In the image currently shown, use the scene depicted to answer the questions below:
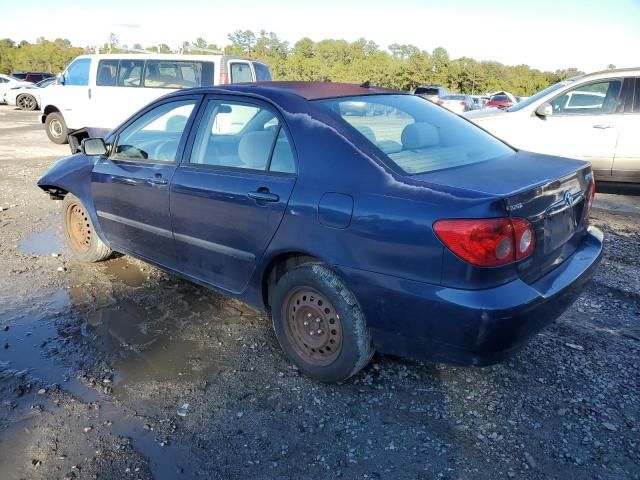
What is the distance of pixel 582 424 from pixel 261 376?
175cm

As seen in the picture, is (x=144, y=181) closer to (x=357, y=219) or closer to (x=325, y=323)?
(x=325, y=323)

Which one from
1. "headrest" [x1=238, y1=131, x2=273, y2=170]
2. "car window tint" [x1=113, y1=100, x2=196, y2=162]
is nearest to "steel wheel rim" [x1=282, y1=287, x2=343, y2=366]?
"headrest" [x1=238, y1=131, x2=273, y2=170]

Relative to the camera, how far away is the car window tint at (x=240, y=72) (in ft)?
32.4

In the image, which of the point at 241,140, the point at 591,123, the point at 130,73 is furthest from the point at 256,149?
the point at 130,73

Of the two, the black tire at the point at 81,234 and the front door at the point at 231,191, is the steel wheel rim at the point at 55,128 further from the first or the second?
the front door at the point at 231,191

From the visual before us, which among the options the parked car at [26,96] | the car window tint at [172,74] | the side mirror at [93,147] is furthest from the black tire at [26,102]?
the side mirror at [93,147]

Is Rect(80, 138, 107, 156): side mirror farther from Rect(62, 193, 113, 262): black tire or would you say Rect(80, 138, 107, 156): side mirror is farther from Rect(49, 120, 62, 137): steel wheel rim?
Rect(49, 120, 62, 137): steel wheel rim

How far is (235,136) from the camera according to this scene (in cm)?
352

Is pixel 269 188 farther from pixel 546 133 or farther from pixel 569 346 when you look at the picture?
pixel 546 133

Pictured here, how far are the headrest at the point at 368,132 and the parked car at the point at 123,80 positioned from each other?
7.17 m

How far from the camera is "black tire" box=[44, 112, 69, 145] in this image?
1291 cm

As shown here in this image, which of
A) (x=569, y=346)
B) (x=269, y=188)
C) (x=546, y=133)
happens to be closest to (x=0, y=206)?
(x=269, y=188)

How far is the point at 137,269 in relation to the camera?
482 cm

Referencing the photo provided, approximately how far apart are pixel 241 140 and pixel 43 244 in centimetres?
320
